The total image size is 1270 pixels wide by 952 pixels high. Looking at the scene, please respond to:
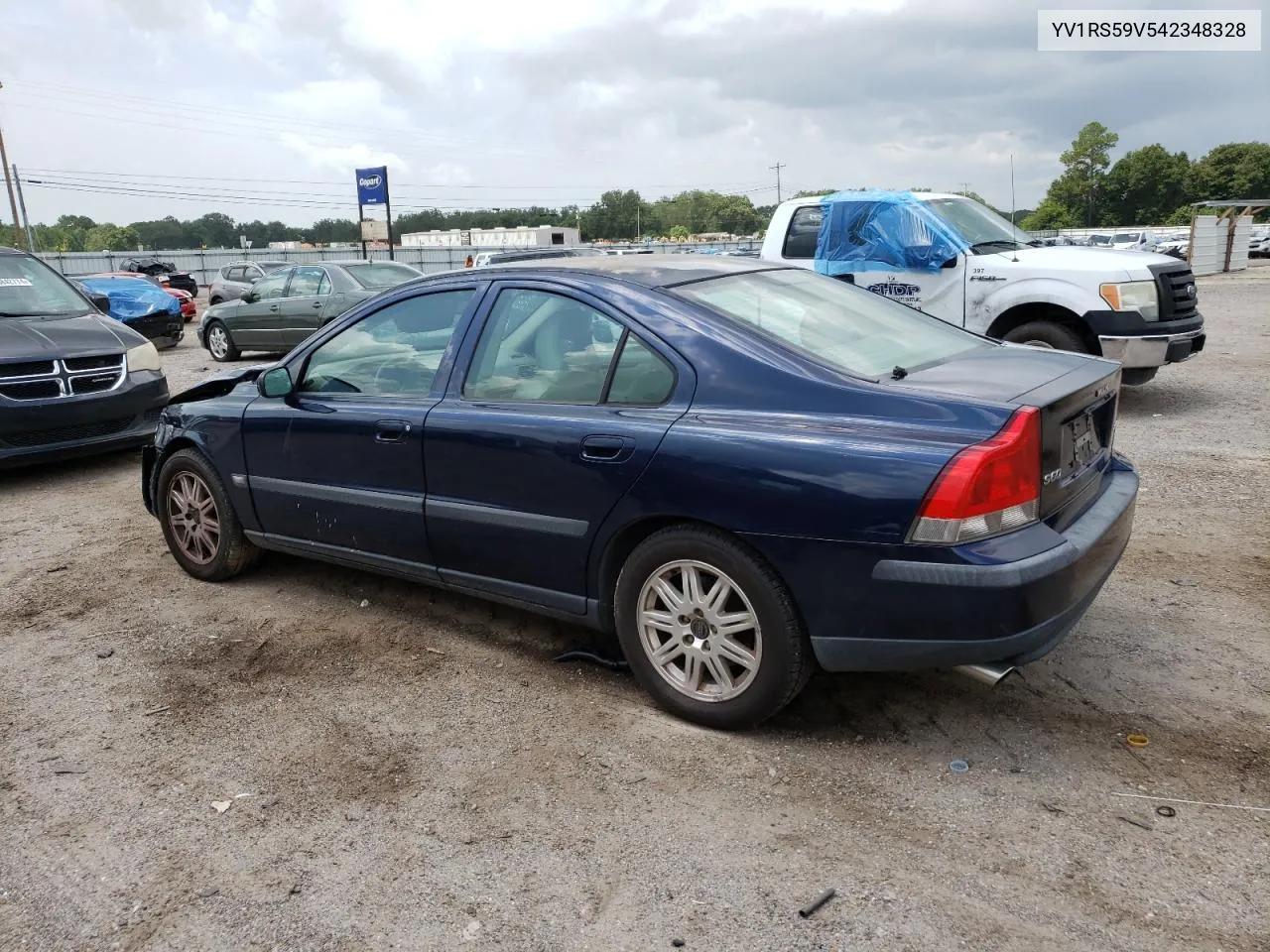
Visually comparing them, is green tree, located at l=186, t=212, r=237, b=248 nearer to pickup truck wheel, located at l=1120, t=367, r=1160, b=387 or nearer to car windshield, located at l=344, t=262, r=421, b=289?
car windshield, located at l=344, t=262, r=421, b=289

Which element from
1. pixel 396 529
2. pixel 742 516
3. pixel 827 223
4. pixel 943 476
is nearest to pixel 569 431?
pixel 742 516

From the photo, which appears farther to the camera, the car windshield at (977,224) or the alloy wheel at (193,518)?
the car windshield at (977,224)

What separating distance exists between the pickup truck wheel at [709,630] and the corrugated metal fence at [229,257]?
132 ft

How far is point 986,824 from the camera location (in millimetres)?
2723

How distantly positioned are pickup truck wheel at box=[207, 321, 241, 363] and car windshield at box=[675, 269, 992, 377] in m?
13.7

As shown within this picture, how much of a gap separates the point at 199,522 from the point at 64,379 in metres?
3.20

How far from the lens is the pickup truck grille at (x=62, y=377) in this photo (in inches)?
273

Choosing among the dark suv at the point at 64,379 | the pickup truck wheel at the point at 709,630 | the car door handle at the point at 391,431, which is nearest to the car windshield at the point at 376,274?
the dark suv at the point at 64,379

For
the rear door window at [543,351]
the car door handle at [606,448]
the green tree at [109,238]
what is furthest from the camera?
the green tree at [109,238]

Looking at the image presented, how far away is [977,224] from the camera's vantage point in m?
9.23

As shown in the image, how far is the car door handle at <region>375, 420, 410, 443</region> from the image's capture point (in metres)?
3.86

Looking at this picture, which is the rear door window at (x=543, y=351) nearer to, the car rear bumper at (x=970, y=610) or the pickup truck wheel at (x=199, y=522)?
the car rear bumper at (x=970, y=610)

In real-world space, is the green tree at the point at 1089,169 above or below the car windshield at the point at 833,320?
above

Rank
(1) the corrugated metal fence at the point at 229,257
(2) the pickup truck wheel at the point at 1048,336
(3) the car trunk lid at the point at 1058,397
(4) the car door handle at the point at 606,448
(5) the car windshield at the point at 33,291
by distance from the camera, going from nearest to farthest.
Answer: (3) the car trunk lid at the point at 1058,397 < (4) the car door handle at the point at 606,448 < (5) the car windshield at the point at 33,291 < (2) the pickup truck wheel at the point at 1048,336 < (1) the corrugated metal fence at the point at 229,257
